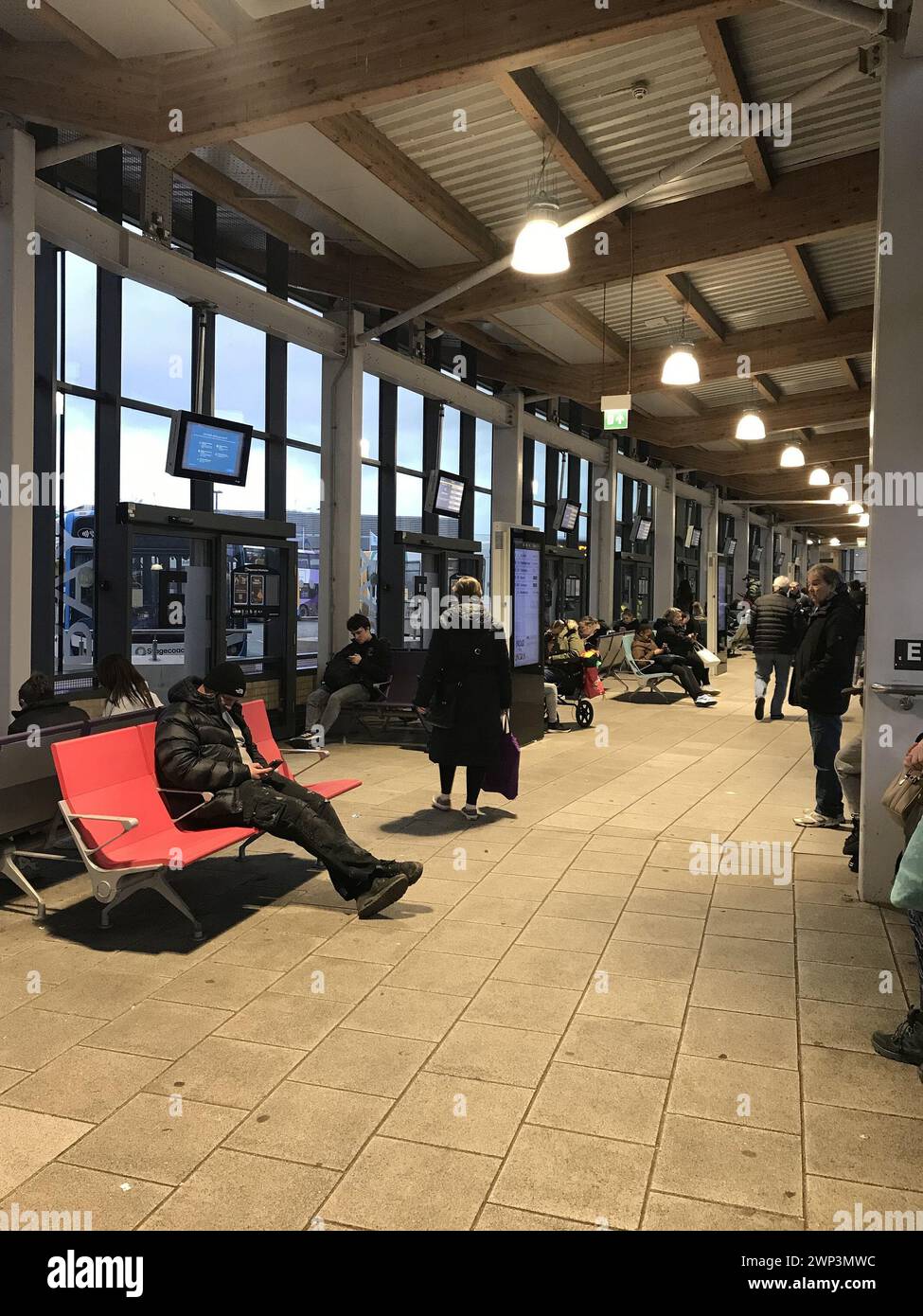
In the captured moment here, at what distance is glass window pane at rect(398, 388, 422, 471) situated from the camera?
13070 mm

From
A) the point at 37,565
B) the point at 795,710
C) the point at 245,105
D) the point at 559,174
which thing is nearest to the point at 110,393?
the point at 37,565

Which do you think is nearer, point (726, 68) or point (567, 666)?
point (726, 68)


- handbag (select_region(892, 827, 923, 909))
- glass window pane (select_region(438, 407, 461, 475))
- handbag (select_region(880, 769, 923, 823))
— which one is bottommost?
handbag (select_region(892, 827, 923, 909))

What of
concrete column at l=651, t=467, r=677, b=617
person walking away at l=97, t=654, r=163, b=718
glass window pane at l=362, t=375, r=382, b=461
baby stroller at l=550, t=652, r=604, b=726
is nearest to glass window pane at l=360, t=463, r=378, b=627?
glass window pane at l=362, t=375, r=382, b=461

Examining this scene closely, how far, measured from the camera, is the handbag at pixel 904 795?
10.8ft

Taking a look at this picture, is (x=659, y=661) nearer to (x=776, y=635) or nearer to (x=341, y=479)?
(x=776, y=635)

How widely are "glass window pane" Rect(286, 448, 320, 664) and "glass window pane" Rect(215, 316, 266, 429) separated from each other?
649 millimetres

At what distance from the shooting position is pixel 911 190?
15.6 ft

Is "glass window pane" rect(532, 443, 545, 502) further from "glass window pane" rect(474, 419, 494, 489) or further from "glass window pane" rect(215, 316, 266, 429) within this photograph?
"glass window pane" rect(215, 316, 266, 429)

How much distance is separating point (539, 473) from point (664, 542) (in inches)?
243

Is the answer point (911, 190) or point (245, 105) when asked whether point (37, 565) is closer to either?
point (245, 105)

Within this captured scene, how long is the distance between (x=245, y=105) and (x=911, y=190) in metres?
3.88

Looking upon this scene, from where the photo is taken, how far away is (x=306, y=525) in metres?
11.0

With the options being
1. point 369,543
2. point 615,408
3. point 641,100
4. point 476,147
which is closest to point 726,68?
point 641,100
